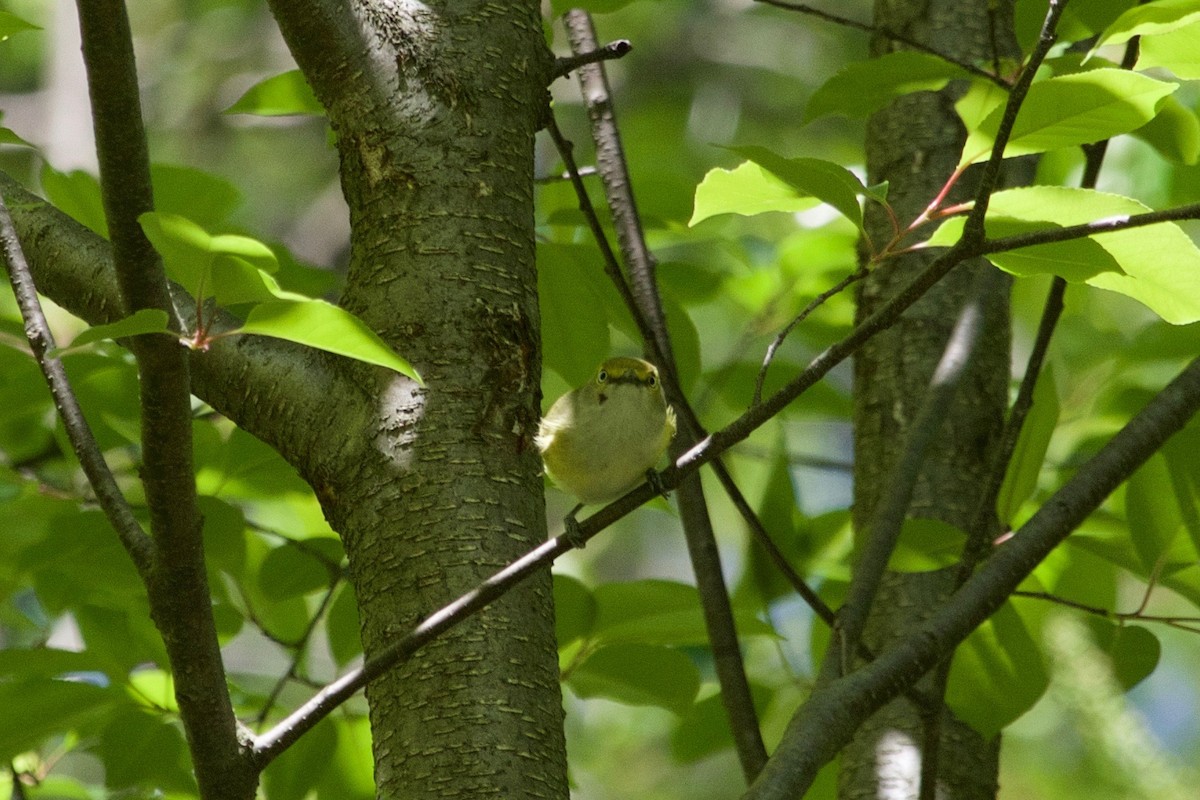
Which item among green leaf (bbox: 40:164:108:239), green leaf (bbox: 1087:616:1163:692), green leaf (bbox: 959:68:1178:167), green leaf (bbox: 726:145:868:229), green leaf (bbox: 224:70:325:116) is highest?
green leaf (bbox: 224:70:325:116)

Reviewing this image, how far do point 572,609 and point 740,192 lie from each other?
2.75 ft

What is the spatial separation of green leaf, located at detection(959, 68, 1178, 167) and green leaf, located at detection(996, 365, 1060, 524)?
64 cm

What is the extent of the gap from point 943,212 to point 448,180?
2.09 ft

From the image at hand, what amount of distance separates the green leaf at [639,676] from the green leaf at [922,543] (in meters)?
0.40

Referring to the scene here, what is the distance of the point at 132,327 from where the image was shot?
105 cm

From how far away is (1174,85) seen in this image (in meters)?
1.33

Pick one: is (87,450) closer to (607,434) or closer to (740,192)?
(740,192)

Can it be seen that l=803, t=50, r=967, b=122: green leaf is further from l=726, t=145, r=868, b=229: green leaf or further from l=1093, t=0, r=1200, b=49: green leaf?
l=726, t=145, r=868, b=229: green leaf

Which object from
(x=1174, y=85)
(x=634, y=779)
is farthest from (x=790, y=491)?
(x=634, y=779)

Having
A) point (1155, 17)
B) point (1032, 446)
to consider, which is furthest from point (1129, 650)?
point (1155, 17)

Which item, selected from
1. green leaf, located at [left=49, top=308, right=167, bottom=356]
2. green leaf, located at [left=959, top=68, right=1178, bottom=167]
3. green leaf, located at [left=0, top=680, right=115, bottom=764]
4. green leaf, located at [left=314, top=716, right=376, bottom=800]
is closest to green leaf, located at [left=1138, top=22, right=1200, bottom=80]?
green leaf, located at [left=959, top=68, right=1178, bottom=167]

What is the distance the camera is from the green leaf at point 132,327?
104cm

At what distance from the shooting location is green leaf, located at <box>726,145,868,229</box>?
50.7 inches

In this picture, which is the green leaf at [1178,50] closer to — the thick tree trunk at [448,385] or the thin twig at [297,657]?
the thick tree trunk at [448,385]
